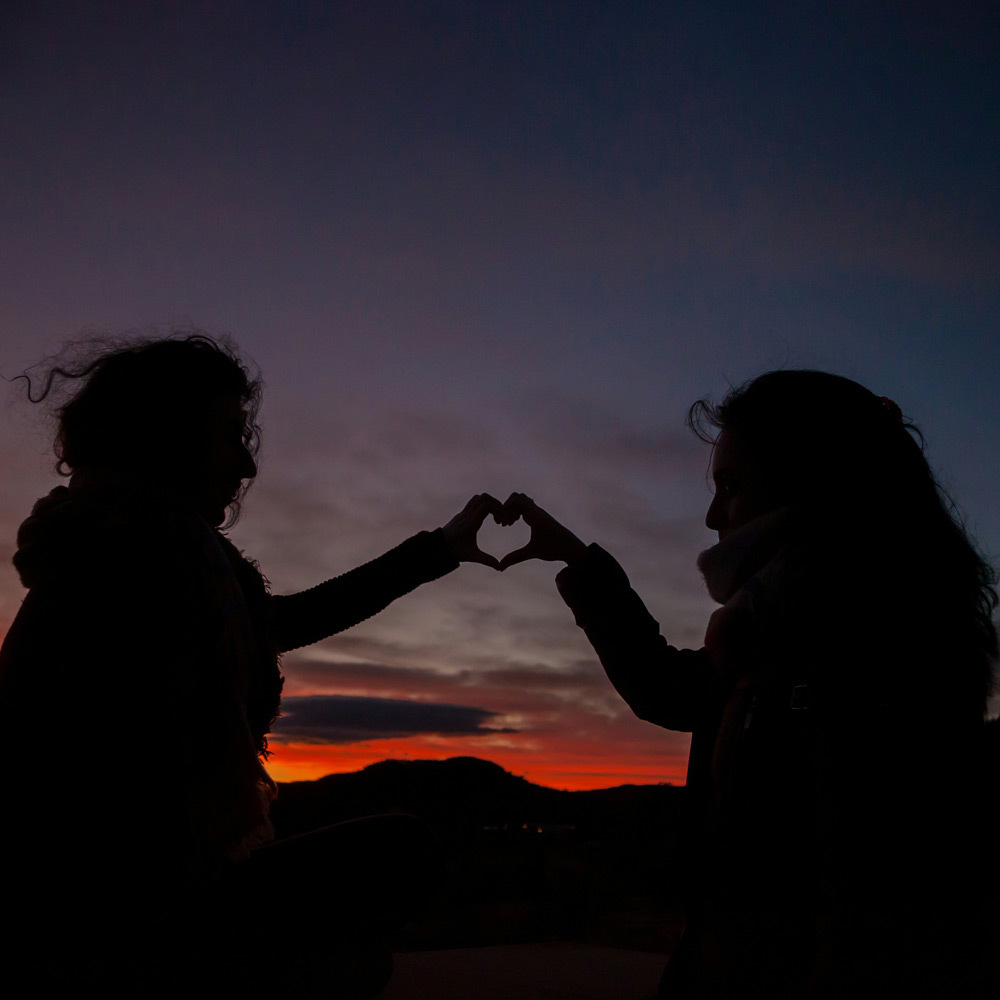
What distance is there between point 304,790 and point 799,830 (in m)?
11.8

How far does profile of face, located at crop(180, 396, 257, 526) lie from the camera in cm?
240

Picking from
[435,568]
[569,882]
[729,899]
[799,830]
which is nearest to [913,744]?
[799,830]

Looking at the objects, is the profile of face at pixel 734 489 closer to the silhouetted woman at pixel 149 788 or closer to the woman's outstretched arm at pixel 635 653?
the woman's outstretched arm at pixel 635 653

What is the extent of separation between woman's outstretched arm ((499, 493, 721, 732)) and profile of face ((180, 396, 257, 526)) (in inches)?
43.3

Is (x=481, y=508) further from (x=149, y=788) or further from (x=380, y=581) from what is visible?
(x=149, y=788)

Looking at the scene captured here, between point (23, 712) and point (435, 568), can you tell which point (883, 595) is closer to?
point (23, 712)

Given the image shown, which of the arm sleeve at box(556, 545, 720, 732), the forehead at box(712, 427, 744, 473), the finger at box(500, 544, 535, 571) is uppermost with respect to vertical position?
the forehead at box(712, 427, 744, 473)

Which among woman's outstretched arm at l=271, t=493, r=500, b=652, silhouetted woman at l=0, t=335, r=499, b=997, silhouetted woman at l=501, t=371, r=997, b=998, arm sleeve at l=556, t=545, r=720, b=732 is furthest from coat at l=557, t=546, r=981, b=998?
woman's outstretched arm at l=271, t=493, r=500, b=652

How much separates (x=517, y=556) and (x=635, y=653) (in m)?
0.87

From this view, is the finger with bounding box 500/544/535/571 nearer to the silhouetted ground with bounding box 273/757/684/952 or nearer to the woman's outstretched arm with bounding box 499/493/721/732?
the woman's outstretched arm with bounding box 499/493/721/732

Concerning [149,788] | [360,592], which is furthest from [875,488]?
[360,592]

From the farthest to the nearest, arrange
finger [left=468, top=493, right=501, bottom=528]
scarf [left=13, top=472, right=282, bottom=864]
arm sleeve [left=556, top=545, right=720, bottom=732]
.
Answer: finger [left=468, top=493, right=501, bottom=528] < arm sleeve [left=556, top=545, right=720, bottom=732] < scarf [left=13, top=472, right=282, bottom=864]

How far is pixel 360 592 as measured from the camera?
3324mm

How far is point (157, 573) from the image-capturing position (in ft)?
6.32
